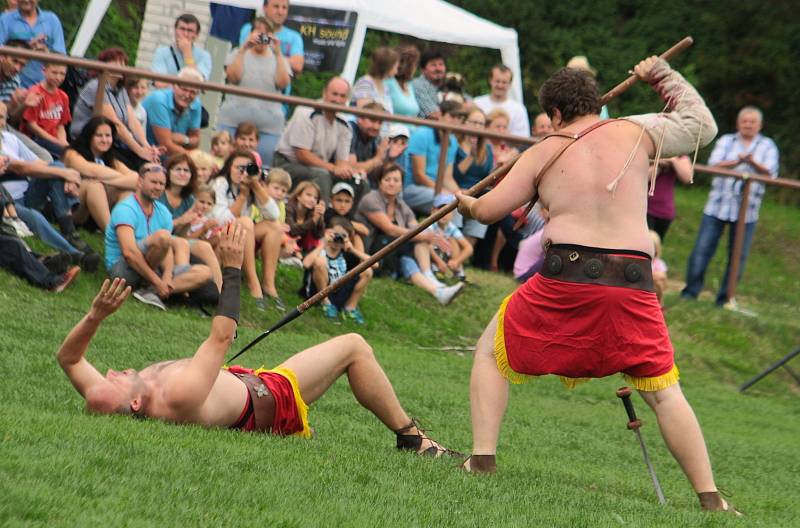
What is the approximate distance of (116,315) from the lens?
10.5 metres

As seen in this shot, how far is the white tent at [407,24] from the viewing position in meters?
16.8

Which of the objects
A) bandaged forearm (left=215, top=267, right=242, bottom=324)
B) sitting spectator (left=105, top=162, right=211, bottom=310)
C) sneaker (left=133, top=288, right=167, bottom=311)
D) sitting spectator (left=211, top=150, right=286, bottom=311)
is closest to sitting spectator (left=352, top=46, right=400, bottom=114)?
sitting spectator (left=211, top=150, right=286, bottom=311)

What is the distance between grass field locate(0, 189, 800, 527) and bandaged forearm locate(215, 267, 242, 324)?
0.56 m

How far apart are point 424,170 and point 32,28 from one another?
4180 mm

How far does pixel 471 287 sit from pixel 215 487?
9211mm

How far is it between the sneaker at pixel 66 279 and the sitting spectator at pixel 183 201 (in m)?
1.08

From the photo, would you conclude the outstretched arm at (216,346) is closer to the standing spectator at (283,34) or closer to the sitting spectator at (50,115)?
the sitting spectator at (50,115)

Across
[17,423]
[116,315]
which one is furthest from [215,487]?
[116,315]

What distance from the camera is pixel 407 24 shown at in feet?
60.5

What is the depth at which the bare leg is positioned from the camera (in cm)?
632

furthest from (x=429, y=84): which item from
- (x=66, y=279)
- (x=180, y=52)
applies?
(x=66, y=279)

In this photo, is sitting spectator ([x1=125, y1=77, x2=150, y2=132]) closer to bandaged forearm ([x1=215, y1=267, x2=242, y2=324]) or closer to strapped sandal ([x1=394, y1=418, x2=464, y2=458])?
strapped sandal ([x1=394, y1=418, x2=464, y2=458])

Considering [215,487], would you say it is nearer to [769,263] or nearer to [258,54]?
[258,54]

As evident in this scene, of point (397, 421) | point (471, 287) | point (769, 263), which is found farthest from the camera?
point (769, 263)
